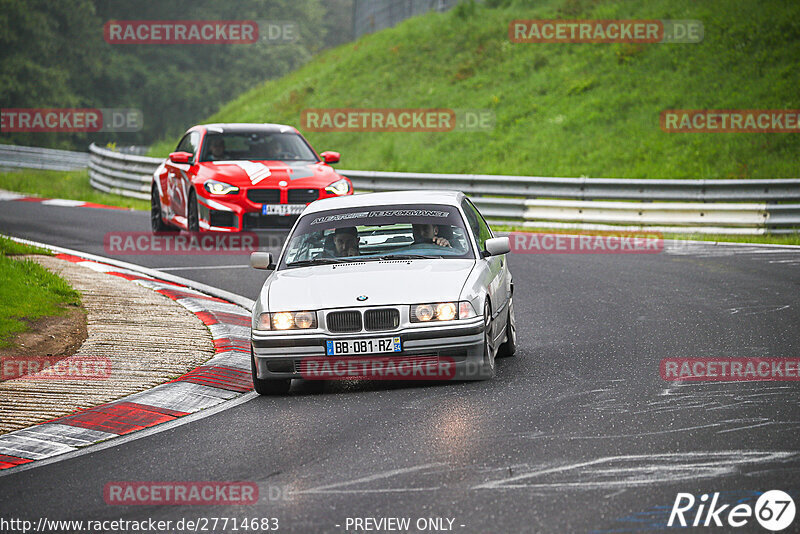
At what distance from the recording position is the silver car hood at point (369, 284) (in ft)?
26.7

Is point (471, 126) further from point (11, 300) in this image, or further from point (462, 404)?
point (462, 404)

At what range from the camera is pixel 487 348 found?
8297 millimetres

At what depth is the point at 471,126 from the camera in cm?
3356

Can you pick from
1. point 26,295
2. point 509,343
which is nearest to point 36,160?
point 26,295

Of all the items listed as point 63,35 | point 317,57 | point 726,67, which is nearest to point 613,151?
point 726,67

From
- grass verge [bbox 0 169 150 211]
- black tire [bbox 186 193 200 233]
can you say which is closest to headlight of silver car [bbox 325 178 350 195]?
black tire [bbox 186 193 200 233]

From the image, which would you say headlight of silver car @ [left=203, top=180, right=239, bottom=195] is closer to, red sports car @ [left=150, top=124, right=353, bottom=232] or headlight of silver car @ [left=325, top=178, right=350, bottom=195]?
red sports car @ [left=150, top=124, right=353, bottom=232]

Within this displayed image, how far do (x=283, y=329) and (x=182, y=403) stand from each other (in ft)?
3.06

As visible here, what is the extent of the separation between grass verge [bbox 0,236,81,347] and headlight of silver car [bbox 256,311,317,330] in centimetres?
286

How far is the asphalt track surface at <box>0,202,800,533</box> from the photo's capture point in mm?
5438

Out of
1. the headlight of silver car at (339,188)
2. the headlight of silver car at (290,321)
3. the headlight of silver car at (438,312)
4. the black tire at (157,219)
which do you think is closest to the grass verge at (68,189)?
the black tire at (157,219)

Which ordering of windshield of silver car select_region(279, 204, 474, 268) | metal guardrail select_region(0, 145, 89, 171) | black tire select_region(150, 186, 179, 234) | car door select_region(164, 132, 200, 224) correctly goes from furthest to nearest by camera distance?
metal guardrail select_region(0, 145, 89, 171) < black tire select_region(150, 186, 179, 234) < car door select_region(164, 132, 200, 224) < windshield of silver car select_region(279, 204, 474, 268)

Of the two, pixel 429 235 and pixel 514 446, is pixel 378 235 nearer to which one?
pixel 429 235

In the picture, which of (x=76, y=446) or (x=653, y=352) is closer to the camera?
(x=76, y=446)
